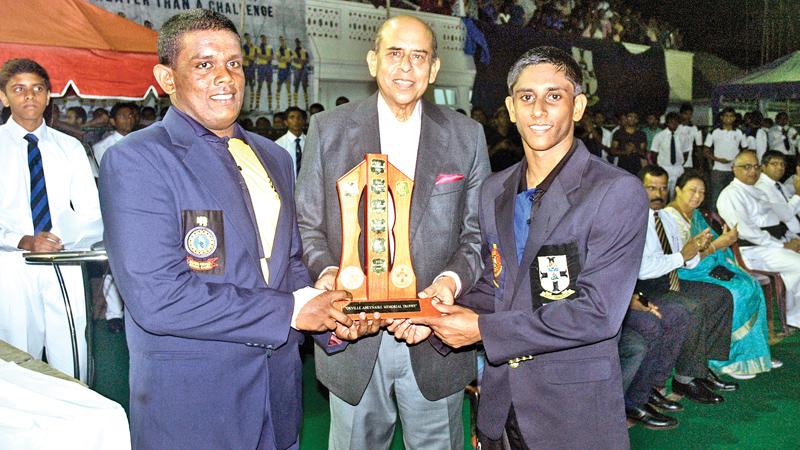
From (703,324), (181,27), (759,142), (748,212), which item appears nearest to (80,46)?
(181,27)

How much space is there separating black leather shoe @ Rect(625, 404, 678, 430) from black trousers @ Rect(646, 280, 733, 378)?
2.11 feet

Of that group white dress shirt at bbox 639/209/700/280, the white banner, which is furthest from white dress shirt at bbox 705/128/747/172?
white dress shirt at bbox 639/209/700/280

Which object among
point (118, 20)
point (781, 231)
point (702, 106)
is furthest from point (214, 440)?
point (702, 106)

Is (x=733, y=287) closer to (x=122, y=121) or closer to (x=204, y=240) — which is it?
(x=204, y=240)

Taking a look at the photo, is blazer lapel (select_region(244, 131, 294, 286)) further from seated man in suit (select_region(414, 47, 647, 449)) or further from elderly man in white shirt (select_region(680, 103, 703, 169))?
elderly man in white shirt (select_region(680, 103, 703, 169))

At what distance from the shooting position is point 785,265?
646cm

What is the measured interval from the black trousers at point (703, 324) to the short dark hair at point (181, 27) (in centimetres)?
409

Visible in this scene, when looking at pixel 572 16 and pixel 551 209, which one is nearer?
pixel 551 209

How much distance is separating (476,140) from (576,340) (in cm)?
93

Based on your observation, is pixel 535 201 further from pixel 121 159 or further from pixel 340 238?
pixel 121 159

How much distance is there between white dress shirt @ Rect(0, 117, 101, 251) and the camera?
4.72 meters

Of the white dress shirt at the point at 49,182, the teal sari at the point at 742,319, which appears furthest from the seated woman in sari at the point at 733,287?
the white dress shirt at the point at 49,182

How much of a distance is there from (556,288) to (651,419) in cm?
290

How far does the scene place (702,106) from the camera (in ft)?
59.4
